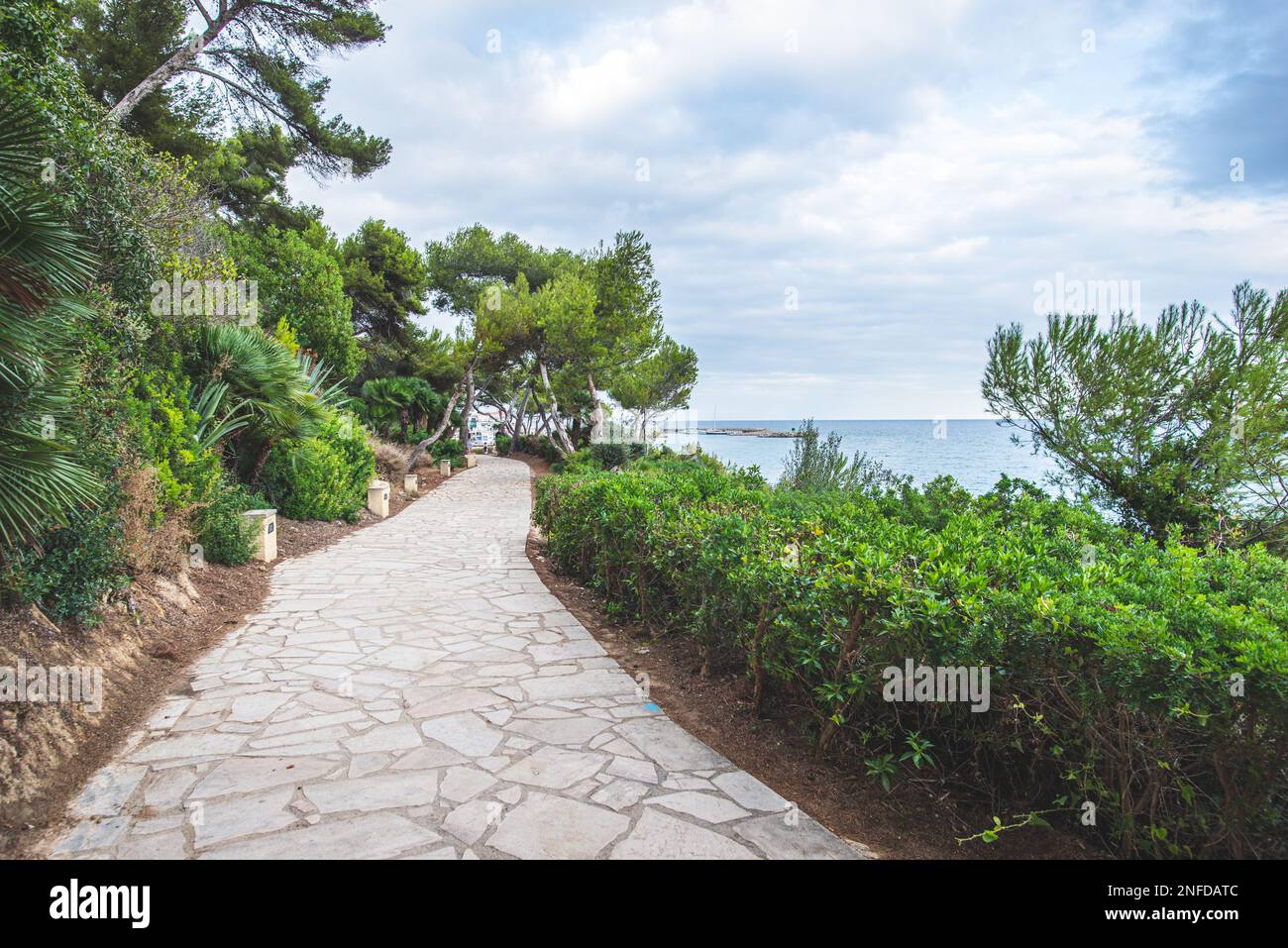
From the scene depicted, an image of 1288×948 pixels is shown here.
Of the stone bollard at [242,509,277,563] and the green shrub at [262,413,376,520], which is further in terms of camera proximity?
the green shrub at [262,413,376,520]

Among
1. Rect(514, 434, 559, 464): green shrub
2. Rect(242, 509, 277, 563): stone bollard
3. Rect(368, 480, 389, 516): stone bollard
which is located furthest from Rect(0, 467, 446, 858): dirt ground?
Rect(514, 434, 559, 464): green shrub

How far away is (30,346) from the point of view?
11.2ft

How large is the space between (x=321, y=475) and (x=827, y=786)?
975cm

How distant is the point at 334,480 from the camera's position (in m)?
10.9

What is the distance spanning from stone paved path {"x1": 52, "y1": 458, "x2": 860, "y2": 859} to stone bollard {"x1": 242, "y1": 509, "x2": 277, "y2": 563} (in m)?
2.43

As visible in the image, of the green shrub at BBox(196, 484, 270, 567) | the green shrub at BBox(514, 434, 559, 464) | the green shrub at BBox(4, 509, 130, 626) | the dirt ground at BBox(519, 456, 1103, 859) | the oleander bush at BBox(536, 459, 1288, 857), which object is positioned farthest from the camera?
the green shrub at BBox(514, 434, 559, 464)

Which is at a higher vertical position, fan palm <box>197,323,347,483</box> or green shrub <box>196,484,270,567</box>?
fan palm <box>197,323,347,483</box>

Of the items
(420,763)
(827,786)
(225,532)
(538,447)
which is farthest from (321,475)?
(538,447)

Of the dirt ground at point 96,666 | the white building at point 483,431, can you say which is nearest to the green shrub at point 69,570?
the dirt ground at point 96,666

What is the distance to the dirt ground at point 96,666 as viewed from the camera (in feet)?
9.35

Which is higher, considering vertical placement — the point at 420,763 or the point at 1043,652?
the point at 1043,652

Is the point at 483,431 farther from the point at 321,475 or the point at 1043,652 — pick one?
the point at 1043,652

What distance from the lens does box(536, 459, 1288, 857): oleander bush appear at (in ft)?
6.68

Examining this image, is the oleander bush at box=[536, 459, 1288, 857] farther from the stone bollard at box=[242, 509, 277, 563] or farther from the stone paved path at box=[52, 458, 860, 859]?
the stone bollard at box=[242, 509, 277, 563]
